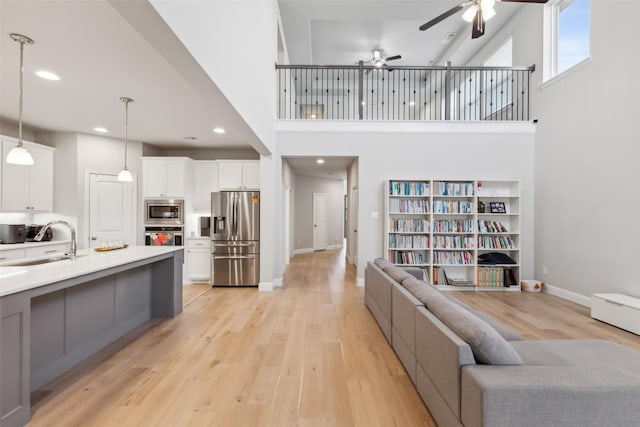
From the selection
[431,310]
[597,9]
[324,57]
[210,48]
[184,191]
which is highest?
[324,57]

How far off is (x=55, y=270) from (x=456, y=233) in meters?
5.36

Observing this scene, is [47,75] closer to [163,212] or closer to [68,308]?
[68,308]

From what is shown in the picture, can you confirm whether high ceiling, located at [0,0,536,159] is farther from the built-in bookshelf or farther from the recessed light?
the built-in bookshelf

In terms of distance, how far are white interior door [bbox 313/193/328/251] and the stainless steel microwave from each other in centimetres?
529

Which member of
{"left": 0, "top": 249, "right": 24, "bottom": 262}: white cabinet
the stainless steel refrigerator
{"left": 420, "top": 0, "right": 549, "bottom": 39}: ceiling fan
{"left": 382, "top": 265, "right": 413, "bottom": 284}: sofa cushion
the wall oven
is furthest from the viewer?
the wall oven

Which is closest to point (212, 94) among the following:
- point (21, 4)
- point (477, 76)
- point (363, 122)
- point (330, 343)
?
point (21, 4)

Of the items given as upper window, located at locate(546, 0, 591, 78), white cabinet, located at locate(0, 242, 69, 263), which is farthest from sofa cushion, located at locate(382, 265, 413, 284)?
white cabinet, located at locate(0, 242, 69, 263)

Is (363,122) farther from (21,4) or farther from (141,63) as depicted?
(21,4)

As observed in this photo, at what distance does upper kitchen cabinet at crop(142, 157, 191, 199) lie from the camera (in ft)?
17.7

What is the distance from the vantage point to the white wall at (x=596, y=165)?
3.61 m

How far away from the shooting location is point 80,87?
10.2 ft

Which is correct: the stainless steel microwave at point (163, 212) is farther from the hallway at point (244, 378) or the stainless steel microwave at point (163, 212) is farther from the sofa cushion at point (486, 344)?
the sofa cushion at point (486, 344)

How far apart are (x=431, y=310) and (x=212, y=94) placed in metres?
2.47

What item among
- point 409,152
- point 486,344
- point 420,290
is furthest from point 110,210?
point 486,344
